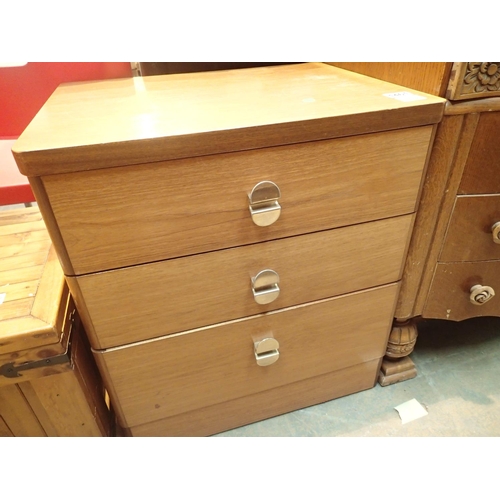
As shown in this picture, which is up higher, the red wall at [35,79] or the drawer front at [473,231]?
the red wall at [35,79]

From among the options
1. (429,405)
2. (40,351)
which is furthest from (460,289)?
(40,351)

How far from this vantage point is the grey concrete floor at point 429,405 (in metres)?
0.78

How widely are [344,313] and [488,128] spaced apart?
0.37 meters

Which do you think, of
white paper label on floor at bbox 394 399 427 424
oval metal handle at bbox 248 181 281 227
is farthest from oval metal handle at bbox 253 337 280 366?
white paper label on floor at bbox 394 399 427 424

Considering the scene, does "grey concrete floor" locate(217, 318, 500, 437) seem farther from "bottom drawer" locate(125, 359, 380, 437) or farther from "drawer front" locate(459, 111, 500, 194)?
"drawer front" locate(459, 111, 500, 194)

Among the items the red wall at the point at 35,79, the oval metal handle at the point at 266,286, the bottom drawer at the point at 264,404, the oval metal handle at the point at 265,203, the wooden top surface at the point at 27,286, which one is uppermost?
the red wall at the point at 35,79

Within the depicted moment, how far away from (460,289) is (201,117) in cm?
60

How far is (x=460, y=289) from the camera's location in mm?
759

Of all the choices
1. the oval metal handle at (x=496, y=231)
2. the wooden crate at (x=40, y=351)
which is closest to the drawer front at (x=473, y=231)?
the oval metal handle at (x=496, y=231)

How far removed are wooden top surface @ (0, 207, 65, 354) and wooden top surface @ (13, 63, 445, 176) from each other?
0.66 ft

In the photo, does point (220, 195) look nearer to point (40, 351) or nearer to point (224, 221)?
point (224, 221)

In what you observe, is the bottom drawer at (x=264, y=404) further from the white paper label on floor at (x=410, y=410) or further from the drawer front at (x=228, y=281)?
the drawer front at (x=228, y=281)

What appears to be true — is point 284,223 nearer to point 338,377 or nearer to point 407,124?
point 407,124

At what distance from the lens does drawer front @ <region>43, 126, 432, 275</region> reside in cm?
46
